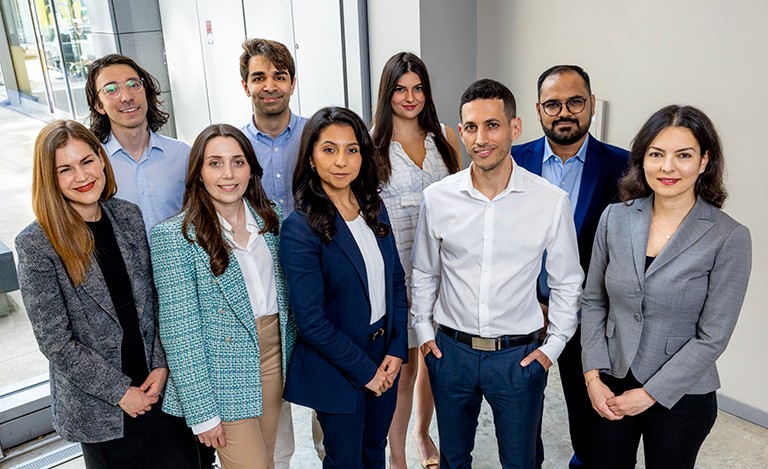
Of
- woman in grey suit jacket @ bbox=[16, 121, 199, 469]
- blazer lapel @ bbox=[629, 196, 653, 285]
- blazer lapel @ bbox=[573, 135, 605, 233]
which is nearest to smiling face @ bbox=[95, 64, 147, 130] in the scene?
woman in grey suit jacket @ bbox=[16, 121, 199, 469]

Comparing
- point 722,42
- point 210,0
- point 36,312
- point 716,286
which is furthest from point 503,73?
point 36,312

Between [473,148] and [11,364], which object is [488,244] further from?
[11,364]

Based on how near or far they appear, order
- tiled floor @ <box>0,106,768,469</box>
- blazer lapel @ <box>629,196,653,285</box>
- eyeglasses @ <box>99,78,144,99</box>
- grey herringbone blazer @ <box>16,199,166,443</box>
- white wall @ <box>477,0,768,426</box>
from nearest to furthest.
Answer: grey herringbone blazer @ <box>16,199,166,443</box> < blazer lapel @ <box>629,196,653,285</box> < eyeglasses @ <box>99,78,144,99</box> < white wall @ <box>477,0,768,426</box> < tiled floor @ <box>0,106,768,469</box>

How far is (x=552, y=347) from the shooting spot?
7.67 feet

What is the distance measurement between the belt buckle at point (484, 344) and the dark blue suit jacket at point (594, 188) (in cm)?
58

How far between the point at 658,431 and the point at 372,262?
3.79 feet

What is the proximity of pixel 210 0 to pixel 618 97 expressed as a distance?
246 centimetres

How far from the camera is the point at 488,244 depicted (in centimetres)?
227

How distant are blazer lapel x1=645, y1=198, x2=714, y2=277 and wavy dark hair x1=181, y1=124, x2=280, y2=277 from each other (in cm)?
134

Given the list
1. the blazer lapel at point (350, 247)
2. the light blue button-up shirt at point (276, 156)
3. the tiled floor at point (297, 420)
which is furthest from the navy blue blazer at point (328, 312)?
the tiled floor at point (297, 420)

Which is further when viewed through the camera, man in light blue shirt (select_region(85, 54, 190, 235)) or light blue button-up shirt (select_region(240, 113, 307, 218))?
light blue button-up shirt (select_region(240, 113, 307, 218))

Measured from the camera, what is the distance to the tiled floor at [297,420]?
3.15 m

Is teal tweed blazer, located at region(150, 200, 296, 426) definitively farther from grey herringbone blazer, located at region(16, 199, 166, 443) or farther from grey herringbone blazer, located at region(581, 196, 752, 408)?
grey herringbone blazer, located at region(581, 196, 752, 408)

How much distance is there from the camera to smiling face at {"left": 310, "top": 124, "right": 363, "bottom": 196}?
2.26m
